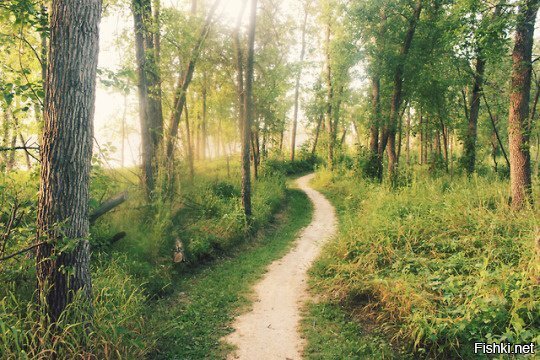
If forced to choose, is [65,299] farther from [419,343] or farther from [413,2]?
[413,2]

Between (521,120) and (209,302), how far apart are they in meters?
8.41

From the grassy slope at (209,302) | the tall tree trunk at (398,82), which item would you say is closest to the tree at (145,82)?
the grassy slope at (209,302)

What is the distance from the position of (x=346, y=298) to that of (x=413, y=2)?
12.0 meters

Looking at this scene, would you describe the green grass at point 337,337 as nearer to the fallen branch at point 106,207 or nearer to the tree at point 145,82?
the fallen branch at point 106,207

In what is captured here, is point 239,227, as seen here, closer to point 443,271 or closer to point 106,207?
point 106,207

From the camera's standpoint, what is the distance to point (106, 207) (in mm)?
7582

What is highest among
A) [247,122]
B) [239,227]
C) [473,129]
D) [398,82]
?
[398,82]

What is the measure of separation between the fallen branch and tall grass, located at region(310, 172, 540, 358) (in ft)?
17.2

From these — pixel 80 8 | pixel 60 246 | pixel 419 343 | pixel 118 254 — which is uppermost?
pixel 80 8

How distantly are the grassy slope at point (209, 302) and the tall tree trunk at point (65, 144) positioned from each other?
188 centimetres

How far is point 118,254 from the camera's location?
7.17m

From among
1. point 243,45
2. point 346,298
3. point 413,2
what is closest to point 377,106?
point 413,2

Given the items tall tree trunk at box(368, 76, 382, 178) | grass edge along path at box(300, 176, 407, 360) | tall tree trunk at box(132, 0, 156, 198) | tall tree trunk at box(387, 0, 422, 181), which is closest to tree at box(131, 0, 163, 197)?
tall tree trunk at box(132, 0, 156, 198)

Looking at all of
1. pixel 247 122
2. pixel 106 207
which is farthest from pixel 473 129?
pixel 106 207
